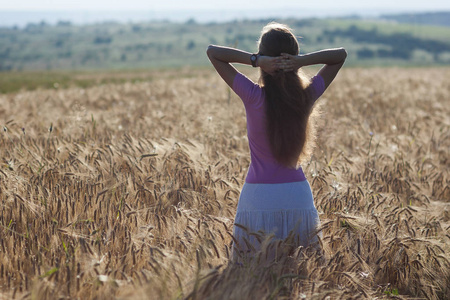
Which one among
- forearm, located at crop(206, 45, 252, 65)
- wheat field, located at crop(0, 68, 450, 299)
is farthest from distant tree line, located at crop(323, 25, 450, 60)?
forearm, located at crop(206, 45, 252, 65)

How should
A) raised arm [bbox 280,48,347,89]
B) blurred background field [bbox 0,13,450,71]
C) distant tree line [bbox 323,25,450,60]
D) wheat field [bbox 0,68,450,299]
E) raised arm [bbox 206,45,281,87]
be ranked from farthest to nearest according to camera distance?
distant tree line [bbox 323,25,450,60], blurred background field [bbox 0,13,450,71], raised arm [bbox 206,45,281,87], raised arm [bbox 280,48,347,89], wheat field [bbox 0,68,450,299]

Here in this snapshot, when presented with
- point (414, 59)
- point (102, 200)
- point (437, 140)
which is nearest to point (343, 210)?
point (102, 200)

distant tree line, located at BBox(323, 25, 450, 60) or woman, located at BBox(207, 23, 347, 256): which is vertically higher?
woman, located at BBox(207, 23, 347, 256)

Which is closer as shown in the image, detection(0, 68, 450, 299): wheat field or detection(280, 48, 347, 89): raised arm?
detection(0, 68, 450, 299): wheat field

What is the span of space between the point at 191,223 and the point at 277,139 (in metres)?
0.69

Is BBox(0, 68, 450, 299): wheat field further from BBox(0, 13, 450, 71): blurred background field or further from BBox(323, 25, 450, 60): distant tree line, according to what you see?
BBox(323, 25, 450, 60): distant tree line

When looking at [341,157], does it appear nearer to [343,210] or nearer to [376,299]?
[343,210]

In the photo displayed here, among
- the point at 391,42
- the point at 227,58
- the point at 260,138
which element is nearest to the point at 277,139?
the point at 260,138

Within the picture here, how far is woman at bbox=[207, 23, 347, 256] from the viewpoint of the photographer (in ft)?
9.15

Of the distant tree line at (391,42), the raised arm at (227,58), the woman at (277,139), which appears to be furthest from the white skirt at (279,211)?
the distant tree line at (391,42)

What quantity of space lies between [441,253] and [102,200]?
213 cm

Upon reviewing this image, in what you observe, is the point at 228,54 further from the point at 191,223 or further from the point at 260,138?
the point at 191,223

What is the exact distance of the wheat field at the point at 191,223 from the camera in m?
2.23

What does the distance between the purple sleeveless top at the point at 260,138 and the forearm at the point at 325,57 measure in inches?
6.2
